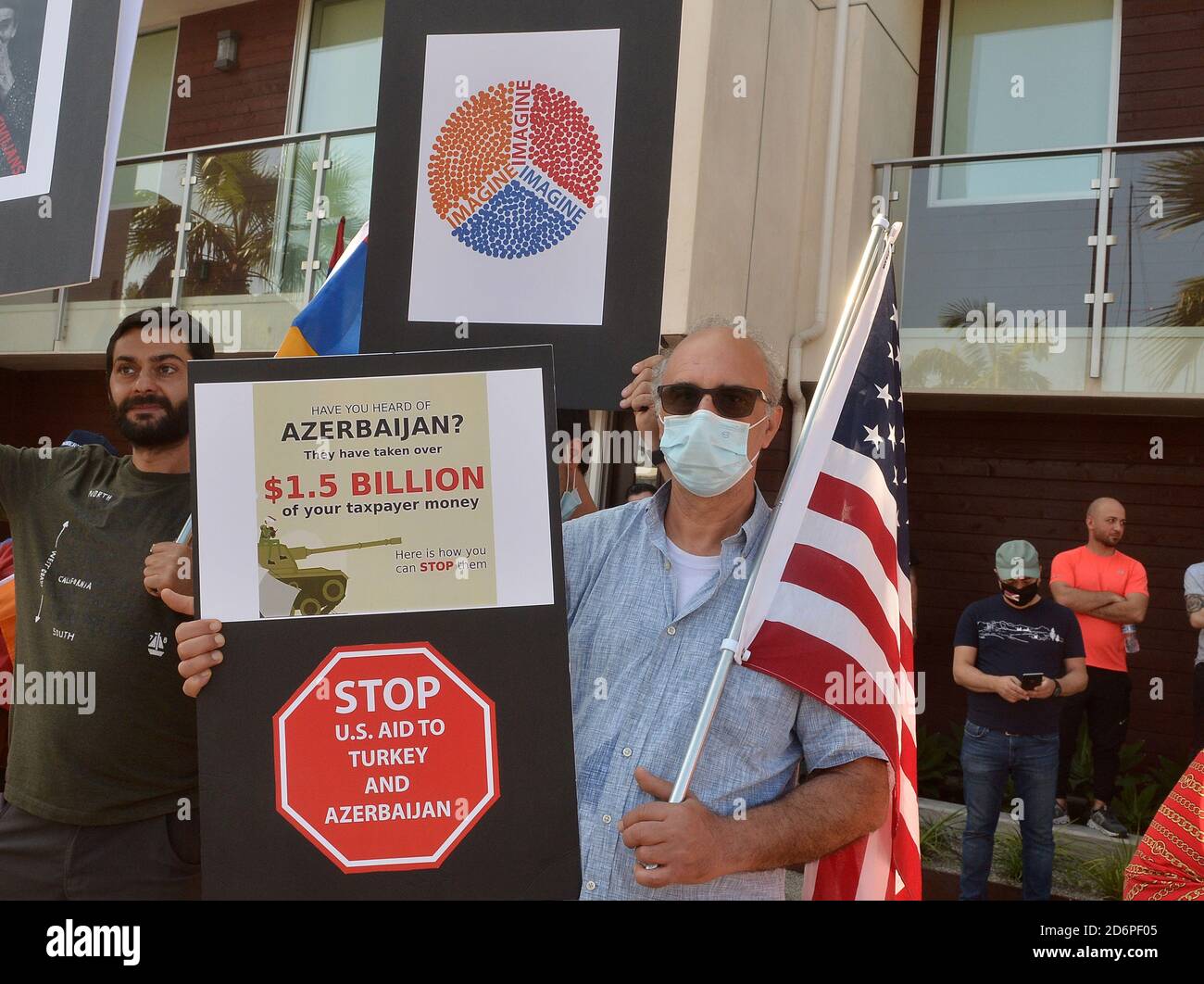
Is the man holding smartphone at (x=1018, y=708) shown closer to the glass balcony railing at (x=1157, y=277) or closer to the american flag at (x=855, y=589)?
the glass balcony railing at (x=1157, y=277)

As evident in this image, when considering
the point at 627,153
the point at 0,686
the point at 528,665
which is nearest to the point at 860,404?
the point at 627,153

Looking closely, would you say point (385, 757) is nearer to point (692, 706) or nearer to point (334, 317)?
point (692, 706)

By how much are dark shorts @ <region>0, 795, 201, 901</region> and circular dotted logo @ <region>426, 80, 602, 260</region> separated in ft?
5.17

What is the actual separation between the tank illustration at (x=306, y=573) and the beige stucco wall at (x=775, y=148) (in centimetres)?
628

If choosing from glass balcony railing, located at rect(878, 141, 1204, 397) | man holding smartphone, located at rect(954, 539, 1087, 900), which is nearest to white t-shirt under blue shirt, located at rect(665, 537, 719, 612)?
man holding smartphone, located at rect(954, 539, 1087, 900)

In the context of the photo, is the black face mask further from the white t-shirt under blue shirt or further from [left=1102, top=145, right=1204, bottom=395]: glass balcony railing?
the white t-shirt under blue shirt

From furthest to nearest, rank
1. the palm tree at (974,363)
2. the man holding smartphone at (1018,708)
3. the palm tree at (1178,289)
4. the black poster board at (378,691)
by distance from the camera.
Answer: the palm tree at (974,363) < the palm tree at (1178,289) < the man holding smartphone at (1018,708) < the black poster board at (378,691)

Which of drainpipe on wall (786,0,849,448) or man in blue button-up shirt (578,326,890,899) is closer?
man in blue button-up shirt (578,326,890,899)

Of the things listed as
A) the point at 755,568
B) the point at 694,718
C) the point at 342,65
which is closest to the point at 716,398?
the point at 755,568

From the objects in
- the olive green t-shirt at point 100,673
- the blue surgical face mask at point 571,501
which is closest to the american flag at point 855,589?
the blue surgical face mask at point 571,501

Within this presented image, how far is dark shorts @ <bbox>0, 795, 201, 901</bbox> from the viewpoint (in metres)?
2.66

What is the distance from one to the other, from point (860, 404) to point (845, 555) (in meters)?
0.36

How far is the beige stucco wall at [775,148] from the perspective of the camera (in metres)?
8.10

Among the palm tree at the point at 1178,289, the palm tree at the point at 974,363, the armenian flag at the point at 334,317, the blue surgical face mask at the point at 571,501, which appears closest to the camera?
the armenian flag at the point at 334,317
